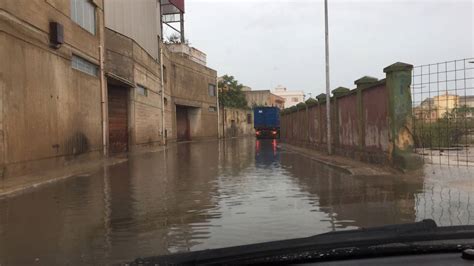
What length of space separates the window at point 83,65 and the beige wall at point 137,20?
3885 millimetres

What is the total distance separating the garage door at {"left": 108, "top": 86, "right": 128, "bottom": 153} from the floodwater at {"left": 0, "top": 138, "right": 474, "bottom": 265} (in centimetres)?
1413

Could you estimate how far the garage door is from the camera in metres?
27.9

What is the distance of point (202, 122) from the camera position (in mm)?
54625

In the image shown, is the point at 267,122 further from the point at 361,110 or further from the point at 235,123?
the point at 361,110

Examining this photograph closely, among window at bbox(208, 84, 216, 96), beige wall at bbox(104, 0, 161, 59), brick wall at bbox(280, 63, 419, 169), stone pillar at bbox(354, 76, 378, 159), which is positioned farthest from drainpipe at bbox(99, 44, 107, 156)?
window at bbox(208, 84, 216, 96)

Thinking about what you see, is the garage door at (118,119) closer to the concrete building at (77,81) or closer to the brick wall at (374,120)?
the concrete building at (77,81)

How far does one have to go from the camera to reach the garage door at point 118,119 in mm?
27891

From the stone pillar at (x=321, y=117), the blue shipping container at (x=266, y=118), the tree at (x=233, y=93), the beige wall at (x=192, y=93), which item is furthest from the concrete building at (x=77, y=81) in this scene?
the tree at (x=233, y=93)

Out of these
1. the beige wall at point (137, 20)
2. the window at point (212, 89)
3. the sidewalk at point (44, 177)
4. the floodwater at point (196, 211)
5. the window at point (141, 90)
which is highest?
the beige wall at point (137, 20)

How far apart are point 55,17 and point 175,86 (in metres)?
28.6

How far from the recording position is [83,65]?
22141 mm

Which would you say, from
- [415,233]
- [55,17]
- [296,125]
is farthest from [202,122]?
[415,233]

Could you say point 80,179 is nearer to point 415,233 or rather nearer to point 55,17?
point 55,17

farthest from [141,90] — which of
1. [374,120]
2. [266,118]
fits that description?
[266,118]
